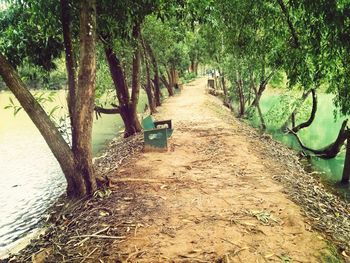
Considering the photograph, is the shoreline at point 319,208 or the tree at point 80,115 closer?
the shoreline at point 319,208

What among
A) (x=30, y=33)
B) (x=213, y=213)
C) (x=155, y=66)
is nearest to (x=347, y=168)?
(x=213, y=213)

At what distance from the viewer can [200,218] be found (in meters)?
6.91

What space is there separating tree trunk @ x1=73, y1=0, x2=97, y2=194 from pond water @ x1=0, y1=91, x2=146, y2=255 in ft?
4.54

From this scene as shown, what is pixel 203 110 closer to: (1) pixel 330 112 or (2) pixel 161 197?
(1) pixel 330 112

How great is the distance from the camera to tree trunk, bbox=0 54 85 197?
275 inches

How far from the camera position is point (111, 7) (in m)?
8.39

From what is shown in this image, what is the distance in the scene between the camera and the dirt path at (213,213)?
5750mm

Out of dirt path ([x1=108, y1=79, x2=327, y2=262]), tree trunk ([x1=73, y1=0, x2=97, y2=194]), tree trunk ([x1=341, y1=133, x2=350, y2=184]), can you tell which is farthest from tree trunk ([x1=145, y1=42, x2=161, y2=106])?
tree trunk ([x1=73, y1=0, x2=97, y2=194])

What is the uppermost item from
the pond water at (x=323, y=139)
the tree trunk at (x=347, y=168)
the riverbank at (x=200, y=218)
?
the riverbank at (x=200, y=218)

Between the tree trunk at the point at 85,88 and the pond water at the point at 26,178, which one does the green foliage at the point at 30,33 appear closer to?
the tree trunk at the point at 85,88

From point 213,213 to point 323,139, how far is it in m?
16.4

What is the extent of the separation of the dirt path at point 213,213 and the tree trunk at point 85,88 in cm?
137

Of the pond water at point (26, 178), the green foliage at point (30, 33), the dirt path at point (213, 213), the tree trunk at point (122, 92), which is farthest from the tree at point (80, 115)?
the tree trunk at point (122, 92)

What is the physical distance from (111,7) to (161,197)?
4437mm
